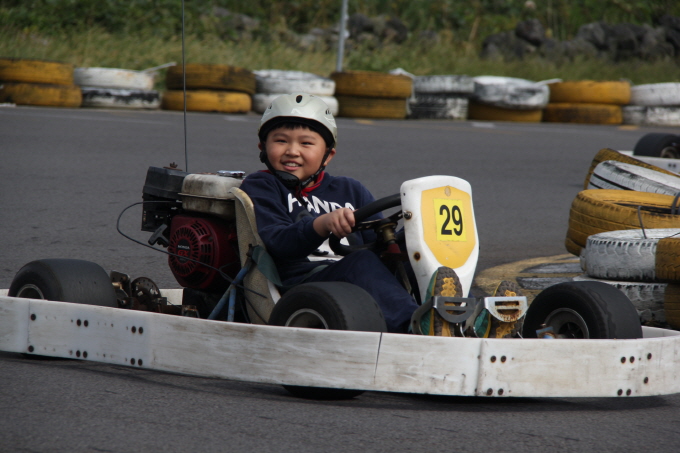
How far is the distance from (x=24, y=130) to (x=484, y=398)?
781cm

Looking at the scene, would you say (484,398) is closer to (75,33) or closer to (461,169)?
(461,169)

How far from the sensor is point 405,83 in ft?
46.0

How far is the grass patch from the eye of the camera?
15.8 meters

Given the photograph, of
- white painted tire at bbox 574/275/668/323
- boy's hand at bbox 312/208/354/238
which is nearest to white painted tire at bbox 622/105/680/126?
white painted tire at bbox 574/275/668/323

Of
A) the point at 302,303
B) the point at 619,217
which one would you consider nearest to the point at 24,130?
the point at 619,217

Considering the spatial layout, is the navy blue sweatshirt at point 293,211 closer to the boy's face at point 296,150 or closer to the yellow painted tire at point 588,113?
the boy's face at point 296,150

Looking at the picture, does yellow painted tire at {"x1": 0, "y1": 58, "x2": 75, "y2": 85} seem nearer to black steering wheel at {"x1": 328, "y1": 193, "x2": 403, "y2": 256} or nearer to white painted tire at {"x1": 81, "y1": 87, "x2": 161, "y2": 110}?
white painted tire at {"x1": 81, "y1": 87, "x2": 161, "y2": 110}

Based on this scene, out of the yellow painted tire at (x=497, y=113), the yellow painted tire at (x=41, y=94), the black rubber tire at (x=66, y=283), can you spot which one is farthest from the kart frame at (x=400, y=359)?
the yellow painted tire at (x=497, y=113)

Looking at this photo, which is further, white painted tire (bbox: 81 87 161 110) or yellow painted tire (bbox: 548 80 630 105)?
yellow painted tire (bbox: 548 80 630 105)

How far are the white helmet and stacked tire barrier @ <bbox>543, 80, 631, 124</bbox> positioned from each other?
12.1 m

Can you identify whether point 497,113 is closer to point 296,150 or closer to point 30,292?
point 296,150

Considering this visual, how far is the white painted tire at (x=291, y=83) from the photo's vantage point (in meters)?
13.2

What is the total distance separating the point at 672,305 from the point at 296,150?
187cm

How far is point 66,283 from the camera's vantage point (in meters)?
3.63
